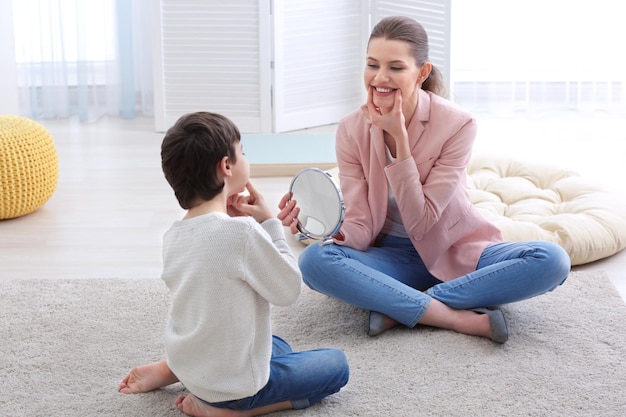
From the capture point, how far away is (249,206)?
5.89 feet

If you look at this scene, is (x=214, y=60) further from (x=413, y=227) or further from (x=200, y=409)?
(x=200, y=409)

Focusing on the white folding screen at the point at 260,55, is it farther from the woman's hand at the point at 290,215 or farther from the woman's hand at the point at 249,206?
the woman's hand at the point at 249,206

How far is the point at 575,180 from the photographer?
2977 millimetres

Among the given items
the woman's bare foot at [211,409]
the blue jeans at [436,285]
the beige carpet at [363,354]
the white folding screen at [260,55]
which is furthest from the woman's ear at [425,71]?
the white folding screen at [260,55]

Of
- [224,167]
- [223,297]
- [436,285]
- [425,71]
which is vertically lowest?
[436,285]

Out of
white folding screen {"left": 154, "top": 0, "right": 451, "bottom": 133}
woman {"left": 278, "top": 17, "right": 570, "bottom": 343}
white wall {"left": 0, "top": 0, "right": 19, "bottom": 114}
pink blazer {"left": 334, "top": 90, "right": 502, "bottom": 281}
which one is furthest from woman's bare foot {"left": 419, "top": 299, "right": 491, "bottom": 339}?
white wall {"left": 0, "top": 0, "right": 19, "bottom": 114}

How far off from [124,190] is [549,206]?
1.37 metres

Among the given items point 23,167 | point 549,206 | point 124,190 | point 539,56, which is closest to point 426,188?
point 549,206

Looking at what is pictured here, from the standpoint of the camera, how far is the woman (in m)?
2.10

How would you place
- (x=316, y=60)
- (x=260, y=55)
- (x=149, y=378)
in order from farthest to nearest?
(x=316, y=60) → (x=260, y=55) → (x=149, y=378)

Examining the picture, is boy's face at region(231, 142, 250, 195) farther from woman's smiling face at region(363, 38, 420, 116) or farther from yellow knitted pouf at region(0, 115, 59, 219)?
yellow knitted pouf at region(0, 115, 59, 219)

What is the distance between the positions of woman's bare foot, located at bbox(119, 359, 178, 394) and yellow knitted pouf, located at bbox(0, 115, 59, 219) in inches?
46.6

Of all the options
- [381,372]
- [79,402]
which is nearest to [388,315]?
[381,372]

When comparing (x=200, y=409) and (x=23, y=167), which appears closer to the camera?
(x=200, y=409)
